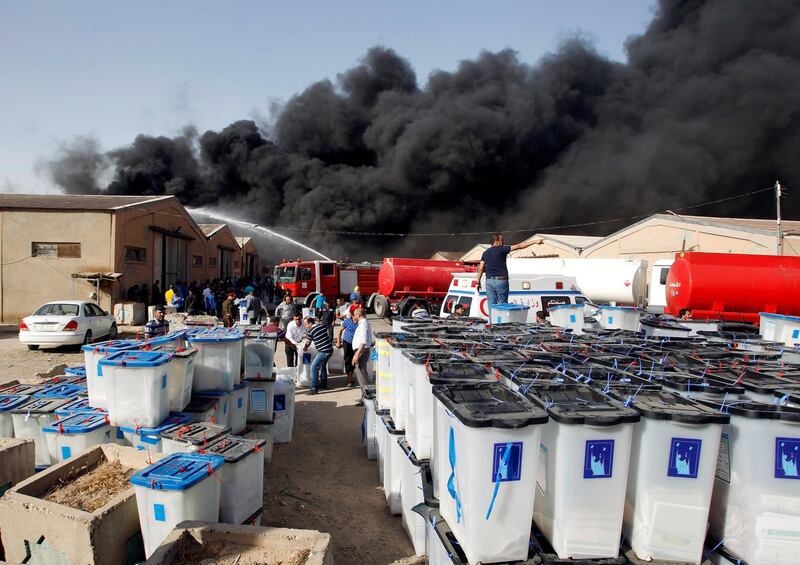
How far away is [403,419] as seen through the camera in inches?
173

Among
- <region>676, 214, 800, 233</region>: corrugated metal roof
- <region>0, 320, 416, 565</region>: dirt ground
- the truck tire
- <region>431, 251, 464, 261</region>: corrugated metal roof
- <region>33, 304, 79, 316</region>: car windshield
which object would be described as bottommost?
<region>0, 320, 416, 565</region>: dirt ground

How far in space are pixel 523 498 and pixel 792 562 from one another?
1315 millimetres

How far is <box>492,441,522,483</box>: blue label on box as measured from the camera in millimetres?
2512

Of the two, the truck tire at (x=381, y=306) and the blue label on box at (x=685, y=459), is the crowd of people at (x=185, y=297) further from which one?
the blue label on box at (x=685, y=459)

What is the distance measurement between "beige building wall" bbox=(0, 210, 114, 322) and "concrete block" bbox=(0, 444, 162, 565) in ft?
56.1

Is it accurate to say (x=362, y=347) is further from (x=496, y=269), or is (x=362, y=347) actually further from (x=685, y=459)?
(x=685, y=459)

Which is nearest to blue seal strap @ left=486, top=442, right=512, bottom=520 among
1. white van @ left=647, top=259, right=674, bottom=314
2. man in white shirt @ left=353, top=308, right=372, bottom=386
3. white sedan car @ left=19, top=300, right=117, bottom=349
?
man in white shirt @ left=353, top=308, right=372, bottom=386

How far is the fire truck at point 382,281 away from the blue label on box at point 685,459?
16.2 metres

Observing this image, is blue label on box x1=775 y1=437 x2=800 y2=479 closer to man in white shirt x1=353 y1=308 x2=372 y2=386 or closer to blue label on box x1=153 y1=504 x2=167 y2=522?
blue label on box x1=153 y1=504 x2=167 y2=522

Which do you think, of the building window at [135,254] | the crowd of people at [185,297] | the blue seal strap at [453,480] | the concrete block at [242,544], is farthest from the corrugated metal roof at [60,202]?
the blue seal strap at [453,480]

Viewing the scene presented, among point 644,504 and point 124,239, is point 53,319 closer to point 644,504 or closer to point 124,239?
point 124,239

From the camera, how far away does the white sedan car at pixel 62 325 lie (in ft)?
38.6

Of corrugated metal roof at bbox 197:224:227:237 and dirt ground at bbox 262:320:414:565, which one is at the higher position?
corrugated metal roof at bbox 197:224:227:237

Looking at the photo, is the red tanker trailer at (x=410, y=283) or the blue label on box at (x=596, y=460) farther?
the red tanker trailer at (x=410, y=283)
